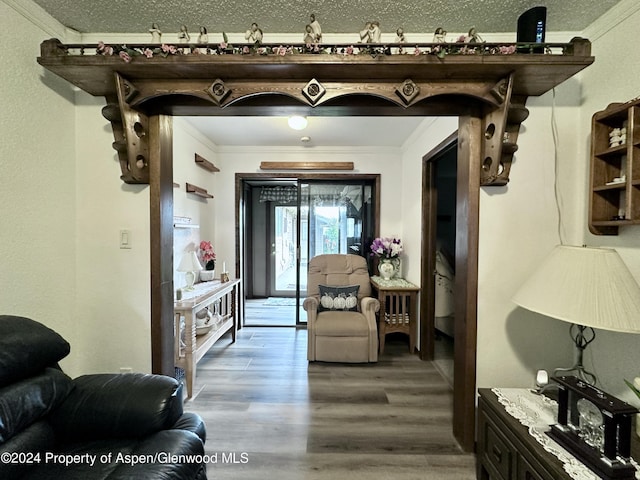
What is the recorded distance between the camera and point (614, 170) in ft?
4.74

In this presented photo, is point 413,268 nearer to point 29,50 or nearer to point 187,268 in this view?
point 187,268

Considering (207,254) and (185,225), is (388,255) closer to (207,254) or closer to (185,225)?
(207,254)

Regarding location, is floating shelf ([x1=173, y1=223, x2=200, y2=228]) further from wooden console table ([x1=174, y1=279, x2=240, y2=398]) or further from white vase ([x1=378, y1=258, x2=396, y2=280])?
white vase ([x1=378, y1=258, x2=396, y2=280])

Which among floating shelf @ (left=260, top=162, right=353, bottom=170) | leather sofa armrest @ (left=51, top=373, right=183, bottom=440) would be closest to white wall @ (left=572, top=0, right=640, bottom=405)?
leather sofa armrest @ (left=51, top=373, right=183, bottom=440)

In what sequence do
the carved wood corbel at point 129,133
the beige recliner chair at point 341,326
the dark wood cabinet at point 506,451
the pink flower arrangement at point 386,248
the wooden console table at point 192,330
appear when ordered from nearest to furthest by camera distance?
the dark wood cabinet at point 506,451 < the carved wood corbel at point 129,133 < the wooden console table at point 192,330 < the beige recliner chair at point 341,326 < the pink flower arrangement at point 386,248

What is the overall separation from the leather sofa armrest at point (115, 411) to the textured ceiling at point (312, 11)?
197 cm

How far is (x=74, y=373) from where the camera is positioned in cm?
175

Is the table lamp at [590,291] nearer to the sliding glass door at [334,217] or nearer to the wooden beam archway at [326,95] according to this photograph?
the wooden beam archway at [326,95]

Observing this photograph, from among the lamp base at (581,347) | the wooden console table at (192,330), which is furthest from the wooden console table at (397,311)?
the wooden console table at (192,330)

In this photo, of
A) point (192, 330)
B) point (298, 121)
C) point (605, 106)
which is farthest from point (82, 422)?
point (605, 106)

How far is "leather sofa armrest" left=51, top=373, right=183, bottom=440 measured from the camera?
3.91ft

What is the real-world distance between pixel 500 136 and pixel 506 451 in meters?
1.53

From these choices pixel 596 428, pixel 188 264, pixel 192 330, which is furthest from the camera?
pixel 188 264

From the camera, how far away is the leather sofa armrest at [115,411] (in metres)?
1.19
